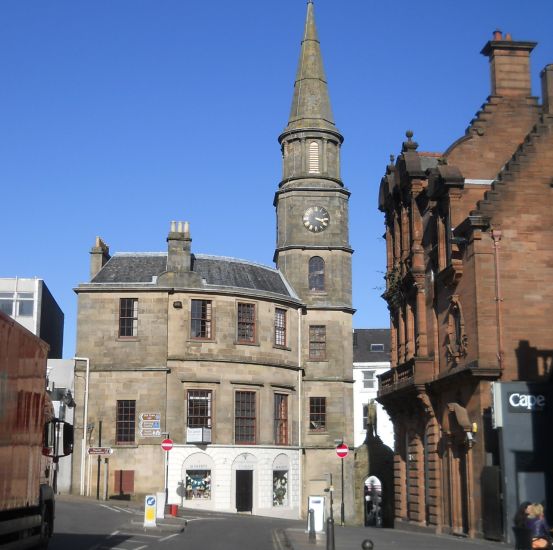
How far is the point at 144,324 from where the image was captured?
47219 mm

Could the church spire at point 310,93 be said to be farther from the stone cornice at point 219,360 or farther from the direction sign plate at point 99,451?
the direction sign plate at point 99,451

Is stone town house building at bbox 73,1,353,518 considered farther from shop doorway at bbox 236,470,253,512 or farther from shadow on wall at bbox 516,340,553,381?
shadow on wall at bbox 516,340,553,381

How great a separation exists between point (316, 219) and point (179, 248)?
34.8 ft

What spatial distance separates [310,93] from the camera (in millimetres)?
58250

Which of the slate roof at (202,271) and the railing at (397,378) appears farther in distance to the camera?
the slate roof at (202,271)

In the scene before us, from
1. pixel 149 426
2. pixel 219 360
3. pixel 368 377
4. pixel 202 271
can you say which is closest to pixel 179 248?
pixel 202 271

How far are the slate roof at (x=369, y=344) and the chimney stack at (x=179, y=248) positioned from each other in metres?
32.2

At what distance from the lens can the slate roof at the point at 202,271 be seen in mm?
48375

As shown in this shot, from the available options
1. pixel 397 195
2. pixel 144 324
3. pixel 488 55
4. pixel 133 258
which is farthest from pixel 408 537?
pixel 133 258

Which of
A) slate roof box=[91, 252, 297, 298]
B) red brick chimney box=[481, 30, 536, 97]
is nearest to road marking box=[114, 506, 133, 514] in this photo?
slate roof box=[91, 252, 297, 298]

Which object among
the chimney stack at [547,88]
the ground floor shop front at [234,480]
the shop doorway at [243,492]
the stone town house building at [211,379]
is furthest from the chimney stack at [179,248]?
the chimney stack at [547,88]

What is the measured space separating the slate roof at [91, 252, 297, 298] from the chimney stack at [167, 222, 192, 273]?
82cm

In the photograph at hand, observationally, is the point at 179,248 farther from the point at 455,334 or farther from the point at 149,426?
the point at 455,334

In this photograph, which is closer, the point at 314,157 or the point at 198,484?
the point at 198,484
